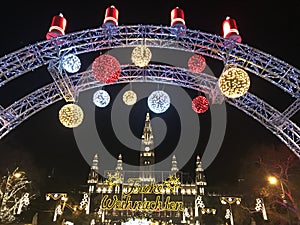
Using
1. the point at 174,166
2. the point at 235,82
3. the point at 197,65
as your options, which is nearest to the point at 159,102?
the point at 197,65

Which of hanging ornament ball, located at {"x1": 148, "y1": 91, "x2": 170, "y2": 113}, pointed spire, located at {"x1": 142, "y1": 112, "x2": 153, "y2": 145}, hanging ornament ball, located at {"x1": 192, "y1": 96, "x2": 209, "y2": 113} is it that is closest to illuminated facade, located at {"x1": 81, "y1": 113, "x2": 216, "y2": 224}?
pointed spire, located at {"x1": 142, "y1": 112, "x2": 153, "y2": 145}

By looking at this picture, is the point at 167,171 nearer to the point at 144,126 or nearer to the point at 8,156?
the point at 144,126

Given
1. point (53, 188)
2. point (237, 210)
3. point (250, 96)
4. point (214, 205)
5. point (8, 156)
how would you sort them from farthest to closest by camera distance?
1. point (214, 205)
2. point (53, 188)
3. point (237, 210)
4. point (8, 156)
5. point (250, 96)

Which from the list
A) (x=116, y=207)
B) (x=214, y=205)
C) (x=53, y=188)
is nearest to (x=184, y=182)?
(x=214, y=205)

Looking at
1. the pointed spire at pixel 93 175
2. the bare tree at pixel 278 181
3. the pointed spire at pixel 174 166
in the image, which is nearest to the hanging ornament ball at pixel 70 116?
the bare tree at pixel 278 181

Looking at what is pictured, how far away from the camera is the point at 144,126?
88.2m

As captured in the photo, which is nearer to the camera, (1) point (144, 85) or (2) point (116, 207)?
(1) point (144, 85)

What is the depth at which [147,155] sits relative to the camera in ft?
279

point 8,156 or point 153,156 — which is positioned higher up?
point 153,156

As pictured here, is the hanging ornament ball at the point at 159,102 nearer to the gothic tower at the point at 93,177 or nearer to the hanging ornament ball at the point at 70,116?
the hanging ornament ball at the point at 70,116

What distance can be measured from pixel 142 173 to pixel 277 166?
217ft

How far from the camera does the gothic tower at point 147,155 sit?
82125 millimetres

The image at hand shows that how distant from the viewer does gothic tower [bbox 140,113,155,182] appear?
82.1 meters

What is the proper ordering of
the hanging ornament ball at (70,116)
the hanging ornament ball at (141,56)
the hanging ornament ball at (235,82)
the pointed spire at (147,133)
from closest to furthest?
the hanging ornament ball at (235,82), the hanging ornament ball at (141,56), the hanging ornament ball at (70,116), the pointed spire at (147,133)
